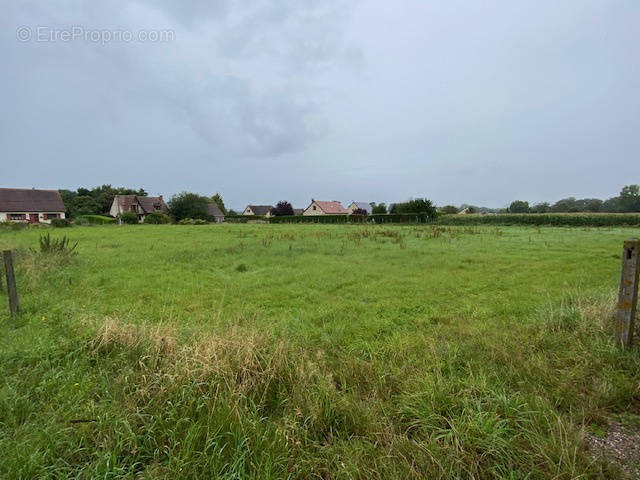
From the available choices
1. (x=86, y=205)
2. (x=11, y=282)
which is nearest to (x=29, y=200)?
Result: (x=86, y=205)

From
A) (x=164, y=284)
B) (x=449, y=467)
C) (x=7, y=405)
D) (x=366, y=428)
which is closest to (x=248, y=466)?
(x=366, y=428)

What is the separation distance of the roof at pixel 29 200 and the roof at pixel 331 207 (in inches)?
1993

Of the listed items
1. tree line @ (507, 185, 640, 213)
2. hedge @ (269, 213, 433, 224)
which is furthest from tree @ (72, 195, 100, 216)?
tree line @ (507, 185, 640, 213)

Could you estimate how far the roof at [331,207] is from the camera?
75.8 metres

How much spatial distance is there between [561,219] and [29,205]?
81.8 m

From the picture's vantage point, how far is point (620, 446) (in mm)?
2152

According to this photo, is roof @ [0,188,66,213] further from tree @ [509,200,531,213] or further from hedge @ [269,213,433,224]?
tree @ [509,200,531,213]

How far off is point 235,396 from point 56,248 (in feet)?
39.4

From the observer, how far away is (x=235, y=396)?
109 inches

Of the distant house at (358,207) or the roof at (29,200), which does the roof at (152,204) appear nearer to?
the roof at (29,200)

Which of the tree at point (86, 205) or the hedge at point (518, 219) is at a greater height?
the tree at point (86, 205)

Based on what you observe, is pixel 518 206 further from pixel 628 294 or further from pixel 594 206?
pixel 628 294

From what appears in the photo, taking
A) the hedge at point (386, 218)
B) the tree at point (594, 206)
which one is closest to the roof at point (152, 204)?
the hedge at point (386, 218)

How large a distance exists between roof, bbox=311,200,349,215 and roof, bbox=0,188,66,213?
50622mm
